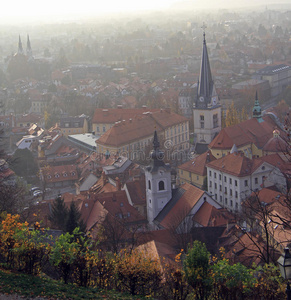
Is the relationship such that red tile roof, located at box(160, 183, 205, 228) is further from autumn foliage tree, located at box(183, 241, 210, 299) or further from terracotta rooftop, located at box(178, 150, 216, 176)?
autumn foliage tree, located at box(183, 241, 210, 299)

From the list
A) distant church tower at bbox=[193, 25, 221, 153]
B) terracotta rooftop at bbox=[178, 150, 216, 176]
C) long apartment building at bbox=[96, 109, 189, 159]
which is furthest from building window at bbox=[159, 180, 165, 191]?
distant church tower at bbox=[193, 25, 221, 153]

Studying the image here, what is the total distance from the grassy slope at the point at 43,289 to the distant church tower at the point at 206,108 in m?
28.0

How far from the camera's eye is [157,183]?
23234 millimetres

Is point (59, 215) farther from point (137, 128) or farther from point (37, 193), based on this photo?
point (137, 128)

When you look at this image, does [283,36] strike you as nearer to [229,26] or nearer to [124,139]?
[229,26]

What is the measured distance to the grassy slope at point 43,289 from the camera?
995 centimetres

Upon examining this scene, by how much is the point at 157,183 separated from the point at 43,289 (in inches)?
523

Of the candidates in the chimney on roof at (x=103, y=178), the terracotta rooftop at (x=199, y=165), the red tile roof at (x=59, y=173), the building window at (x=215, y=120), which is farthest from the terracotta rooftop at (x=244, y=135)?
the red tile roof at (x=59, y=173)

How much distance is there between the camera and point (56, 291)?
10.2 meters

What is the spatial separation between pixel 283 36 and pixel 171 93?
2904 inches

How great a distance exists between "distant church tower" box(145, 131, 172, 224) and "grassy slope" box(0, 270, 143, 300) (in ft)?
40.1

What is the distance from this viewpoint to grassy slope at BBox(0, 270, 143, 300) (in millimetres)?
9945

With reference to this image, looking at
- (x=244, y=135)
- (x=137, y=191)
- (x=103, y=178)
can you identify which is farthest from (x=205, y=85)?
(x=137, y=191)

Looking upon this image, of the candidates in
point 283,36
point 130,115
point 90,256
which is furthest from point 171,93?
point 283,36
